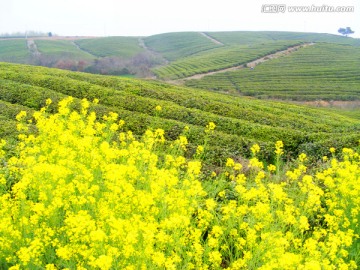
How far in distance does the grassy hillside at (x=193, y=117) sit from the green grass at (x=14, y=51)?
6803 centimetres

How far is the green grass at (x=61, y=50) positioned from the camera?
86312mm

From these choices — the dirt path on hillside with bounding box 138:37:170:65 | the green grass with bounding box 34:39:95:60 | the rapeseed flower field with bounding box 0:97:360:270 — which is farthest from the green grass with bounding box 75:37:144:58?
the rapeseed flower field with bounding box 0:97:360:270

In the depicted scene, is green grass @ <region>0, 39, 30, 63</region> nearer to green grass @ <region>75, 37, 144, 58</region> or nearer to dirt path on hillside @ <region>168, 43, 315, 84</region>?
green grass @ <region>75, 37, 144, 58</region>

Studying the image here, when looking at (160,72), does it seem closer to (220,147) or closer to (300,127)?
(300,127)

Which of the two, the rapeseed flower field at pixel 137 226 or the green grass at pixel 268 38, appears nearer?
the rapeseed flower field at pixel 137 226

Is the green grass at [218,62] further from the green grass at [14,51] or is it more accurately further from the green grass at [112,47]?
the green grass at [14,51]

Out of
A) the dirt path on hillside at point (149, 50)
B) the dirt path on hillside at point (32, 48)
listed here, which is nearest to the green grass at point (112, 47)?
the dirt path on hillside at point (149, 50)

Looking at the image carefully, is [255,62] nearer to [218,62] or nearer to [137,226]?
[218,62]

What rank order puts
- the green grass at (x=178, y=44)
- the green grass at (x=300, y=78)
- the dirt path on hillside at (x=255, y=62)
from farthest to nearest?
1. the green grass at (x=178, y=44)
2. the dirt path on hillside at (x=255, y=62)
3. the green grass at (x=300, y=78)

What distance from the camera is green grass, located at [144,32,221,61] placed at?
333ft

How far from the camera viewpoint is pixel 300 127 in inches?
741

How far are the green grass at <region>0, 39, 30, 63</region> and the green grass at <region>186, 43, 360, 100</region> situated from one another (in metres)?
46.5

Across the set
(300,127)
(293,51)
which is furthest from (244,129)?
(293,51)

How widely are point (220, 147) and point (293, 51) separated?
72.8 m
